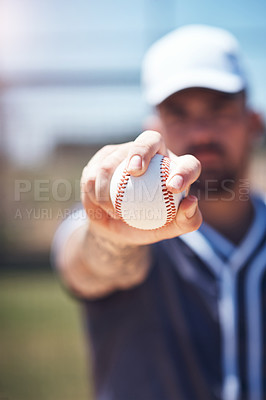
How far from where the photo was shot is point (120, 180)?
0.78m

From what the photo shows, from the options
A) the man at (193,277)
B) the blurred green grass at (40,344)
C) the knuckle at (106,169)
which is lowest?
the blurred green grass at (40,344)

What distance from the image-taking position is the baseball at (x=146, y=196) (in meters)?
0.76

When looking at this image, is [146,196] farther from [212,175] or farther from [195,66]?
[195,66]

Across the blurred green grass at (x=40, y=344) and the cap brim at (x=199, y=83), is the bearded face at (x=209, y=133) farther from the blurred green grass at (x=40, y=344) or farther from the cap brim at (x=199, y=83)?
the blurred green grass at (x=40, y=344)

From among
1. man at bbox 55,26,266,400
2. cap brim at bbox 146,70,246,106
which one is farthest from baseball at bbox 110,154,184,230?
cap brim at bbox 146,70,246,106

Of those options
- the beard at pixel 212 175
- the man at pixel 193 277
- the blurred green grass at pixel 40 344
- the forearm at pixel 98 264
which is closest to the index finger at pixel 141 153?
the forearm at pixel 98 264

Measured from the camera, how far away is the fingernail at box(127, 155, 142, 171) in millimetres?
717

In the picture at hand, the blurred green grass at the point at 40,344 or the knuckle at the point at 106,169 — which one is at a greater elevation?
the knuckle at the point at 106,169

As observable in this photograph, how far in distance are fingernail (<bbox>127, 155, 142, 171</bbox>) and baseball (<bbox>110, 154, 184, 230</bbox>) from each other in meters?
0.04

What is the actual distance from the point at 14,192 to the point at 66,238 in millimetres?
4873

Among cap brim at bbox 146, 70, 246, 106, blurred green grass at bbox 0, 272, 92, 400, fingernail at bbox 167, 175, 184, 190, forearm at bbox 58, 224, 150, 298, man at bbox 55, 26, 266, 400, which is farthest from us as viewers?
blurred green grass at bbox 0, 272, 92, 400

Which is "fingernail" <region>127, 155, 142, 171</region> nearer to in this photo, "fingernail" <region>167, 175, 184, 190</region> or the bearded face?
"fingernail" <region>167, 175, 184, 190</region>

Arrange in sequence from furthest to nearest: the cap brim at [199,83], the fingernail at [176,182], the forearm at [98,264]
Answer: the cap brim at [199,83]
the forearm at [98,264]
the fingernail at [176,182]

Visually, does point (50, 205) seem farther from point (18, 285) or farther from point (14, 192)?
point (18, 285)
